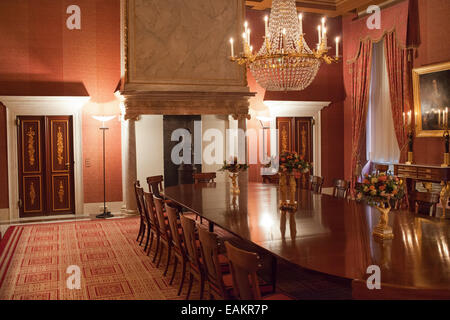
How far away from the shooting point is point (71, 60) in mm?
8812

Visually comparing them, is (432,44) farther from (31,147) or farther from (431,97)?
(31,147)

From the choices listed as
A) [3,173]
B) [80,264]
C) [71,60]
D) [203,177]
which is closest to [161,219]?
[80,264]

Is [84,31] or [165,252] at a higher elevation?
[84,31]

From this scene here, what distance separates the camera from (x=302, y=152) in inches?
423

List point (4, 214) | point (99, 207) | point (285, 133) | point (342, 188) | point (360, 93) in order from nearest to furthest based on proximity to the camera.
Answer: point (342, 188) → point (4, 214) → point (99, 207) → point (360, 93) → point (285, 133)

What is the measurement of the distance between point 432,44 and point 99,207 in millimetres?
7341

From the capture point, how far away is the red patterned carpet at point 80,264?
14.9 feet

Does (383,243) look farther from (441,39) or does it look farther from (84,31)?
(84,31)

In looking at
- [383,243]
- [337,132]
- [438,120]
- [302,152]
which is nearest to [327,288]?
[383,243]

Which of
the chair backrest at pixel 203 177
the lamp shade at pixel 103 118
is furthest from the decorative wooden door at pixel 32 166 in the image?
the chair backrest at pixel 203 177

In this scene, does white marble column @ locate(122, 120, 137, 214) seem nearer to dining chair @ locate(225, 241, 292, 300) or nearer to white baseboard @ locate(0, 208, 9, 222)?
white baseboard @ locate(0, 208, 9, 222)

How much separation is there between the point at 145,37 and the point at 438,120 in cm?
578

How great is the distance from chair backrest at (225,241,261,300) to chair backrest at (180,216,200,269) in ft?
3.04

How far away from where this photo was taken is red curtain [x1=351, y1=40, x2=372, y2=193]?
1010 cm
